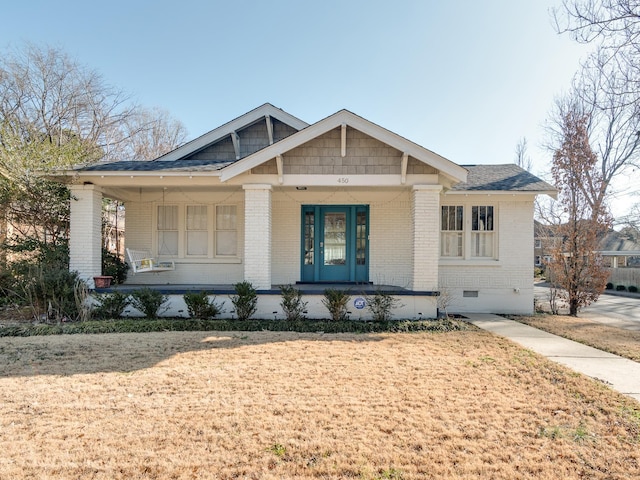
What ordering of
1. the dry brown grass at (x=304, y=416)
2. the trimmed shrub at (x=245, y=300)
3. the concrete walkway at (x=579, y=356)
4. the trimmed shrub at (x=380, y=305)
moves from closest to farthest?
the dry brown grass at (x=304, y=416) < the concrete walkway at (x=579, y=356) < the trimmed shrub at (x=245, y=300) < the trimmed shrub at (x=380, y=305)

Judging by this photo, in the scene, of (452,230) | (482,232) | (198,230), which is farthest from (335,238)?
(482,232)

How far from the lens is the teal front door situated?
35.1 feet

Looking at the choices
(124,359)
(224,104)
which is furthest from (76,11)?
(124,359)

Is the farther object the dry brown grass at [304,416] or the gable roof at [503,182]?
the gable roof at [503,182]

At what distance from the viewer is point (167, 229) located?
10.9 meters

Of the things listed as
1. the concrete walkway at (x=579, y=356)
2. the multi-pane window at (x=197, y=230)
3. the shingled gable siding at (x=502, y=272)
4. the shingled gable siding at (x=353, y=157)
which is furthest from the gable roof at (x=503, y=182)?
the multi-pane window at (x=197, y=230)

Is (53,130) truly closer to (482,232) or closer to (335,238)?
(335,238)

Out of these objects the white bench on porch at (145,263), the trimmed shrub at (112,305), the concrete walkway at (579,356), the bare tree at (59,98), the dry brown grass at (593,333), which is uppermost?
the bare tree at (59,98)

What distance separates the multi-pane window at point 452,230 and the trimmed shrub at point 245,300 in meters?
5.92

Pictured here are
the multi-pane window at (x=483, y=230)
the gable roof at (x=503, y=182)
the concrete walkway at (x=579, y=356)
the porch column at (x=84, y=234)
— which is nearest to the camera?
the concrete walkway at (x=579, y=356)

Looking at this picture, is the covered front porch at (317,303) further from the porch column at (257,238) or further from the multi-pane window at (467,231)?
the multi-pane window at (467,231)

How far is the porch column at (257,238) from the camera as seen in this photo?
8461 mm

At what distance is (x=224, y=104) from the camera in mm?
23453

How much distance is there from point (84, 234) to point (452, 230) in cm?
1014
